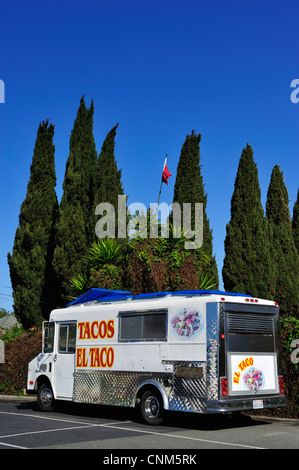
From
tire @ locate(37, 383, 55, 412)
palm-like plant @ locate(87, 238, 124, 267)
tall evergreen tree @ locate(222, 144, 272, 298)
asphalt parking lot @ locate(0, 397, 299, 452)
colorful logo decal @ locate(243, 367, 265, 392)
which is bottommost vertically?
asphalt parking lot @ locate(0, 397, 299, 452)

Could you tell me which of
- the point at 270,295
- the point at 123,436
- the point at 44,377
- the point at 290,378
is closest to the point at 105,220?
the point at 270,295

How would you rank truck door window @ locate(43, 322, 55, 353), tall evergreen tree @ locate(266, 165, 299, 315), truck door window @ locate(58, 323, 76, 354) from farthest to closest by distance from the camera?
tall evergreen tree @ locate(266, 165, 299, 315) < truck door window @ locate(43, 322, 55, 353) < truck door window @ locate(58, 323, 76, 354)

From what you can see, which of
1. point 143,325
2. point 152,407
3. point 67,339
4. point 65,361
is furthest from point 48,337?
point 152,407

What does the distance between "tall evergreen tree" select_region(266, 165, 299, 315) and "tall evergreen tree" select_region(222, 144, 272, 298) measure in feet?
3.28

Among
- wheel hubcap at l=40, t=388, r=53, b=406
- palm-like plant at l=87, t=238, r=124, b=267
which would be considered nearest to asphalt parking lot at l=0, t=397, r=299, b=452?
wheel hubcap at l=40, t=388, r=53, b=406

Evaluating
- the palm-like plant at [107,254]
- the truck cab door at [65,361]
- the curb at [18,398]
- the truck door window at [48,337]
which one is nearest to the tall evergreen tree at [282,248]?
the palm-like plant at [107,254]

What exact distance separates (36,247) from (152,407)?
55.4 ft

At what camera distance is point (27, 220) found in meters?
28.5

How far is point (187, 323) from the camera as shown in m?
11.7

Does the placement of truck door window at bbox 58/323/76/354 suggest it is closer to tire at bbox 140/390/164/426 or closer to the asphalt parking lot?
the asphalt parking lot

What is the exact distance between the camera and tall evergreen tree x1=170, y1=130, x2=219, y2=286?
91.4 feet

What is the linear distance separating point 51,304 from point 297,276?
12.9 m

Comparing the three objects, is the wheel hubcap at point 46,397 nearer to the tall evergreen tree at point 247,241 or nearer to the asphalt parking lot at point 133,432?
the asphalt parking lot at point 133,432
